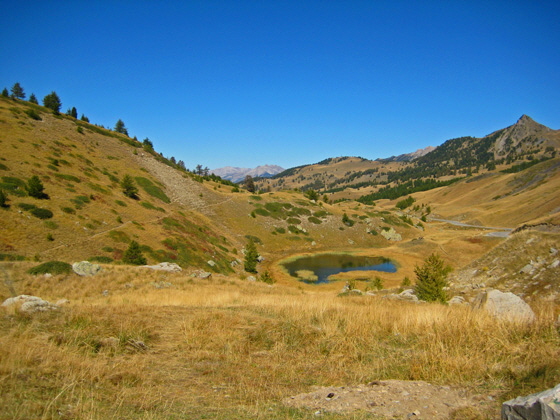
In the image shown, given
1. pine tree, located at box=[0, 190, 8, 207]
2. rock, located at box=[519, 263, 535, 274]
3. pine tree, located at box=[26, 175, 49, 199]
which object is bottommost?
rock, located at box=[519, 263, 535, 274]

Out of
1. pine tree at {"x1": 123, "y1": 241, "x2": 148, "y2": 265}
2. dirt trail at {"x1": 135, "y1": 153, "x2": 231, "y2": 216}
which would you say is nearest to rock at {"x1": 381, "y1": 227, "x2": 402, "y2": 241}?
dirt trail at {"x1": 135, "y1": 153, "x2": 231, "y2": 216}

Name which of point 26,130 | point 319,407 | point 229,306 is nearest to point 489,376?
point 319,407

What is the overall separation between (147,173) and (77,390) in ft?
264

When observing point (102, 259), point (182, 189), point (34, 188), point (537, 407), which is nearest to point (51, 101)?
point (182, 189)

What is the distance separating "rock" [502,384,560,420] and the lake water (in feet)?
150

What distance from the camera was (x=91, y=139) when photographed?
75625mm

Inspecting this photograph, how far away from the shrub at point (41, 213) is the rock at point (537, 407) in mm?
43486

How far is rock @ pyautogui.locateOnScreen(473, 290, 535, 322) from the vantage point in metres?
8.48

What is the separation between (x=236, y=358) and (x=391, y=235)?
87.4m

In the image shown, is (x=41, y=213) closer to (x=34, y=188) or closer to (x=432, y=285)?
(x=34, y=188)

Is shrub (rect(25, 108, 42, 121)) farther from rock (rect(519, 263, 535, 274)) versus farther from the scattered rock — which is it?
rock (rect(519, 263, 535, 274))

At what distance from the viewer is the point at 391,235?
87562 millimetres

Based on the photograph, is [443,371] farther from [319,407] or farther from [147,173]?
[147,173]

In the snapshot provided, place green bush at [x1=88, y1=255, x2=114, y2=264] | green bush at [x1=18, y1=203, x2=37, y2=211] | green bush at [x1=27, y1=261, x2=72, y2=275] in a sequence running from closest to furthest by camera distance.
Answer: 1. green bush at [x1=27, y1=261, x2=72, y2=275]
2. green bush at [x1=88, y1=255, x2=114, y2=264]
3. green bush at [x1=18, y1=203, x2=37, y2=211]
